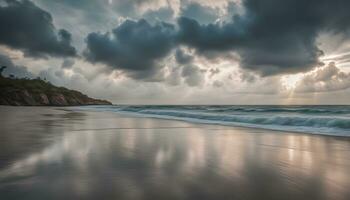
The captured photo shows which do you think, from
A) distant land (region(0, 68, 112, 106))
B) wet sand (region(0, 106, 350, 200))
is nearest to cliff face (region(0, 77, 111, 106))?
distant land (region(0, 68, 112, 106))

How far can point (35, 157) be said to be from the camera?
4.29 metres

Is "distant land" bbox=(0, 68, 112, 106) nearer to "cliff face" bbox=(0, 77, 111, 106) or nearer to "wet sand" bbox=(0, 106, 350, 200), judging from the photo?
"cliff face" bbox=(0, 77, 111, 106)

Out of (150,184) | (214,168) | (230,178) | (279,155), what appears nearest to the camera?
(150,184)

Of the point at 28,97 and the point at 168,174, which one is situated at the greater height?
the point at 28,97

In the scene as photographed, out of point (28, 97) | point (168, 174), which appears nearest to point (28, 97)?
point (28, 97)

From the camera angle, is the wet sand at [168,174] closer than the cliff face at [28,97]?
Yes

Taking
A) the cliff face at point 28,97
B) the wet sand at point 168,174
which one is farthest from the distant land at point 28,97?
the wet sand at point 168,174

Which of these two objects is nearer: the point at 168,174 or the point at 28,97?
the point at 168,174

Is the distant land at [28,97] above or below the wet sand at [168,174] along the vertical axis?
above

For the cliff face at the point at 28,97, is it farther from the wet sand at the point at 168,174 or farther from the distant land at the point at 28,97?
the wet sand at the point at 168,174

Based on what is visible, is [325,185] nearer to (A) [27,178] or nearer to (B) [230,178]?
(B) [230,178]

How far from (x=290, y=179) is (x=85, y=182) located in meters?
2.98

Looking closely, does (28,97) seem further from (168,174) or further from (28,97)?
(168,174)

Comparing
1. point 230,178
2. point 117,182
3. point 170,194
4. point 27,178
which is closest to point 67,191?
point 117,182
